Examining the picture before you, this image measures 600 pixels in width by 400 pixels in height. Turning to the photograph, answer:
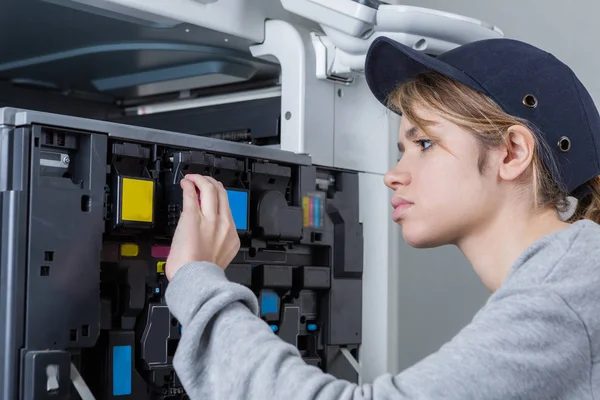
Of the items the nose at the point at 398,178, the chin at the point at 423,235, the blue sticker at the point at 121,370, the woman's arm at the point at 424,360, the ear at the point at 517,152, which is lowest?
the blue sticker at the point at 121,370

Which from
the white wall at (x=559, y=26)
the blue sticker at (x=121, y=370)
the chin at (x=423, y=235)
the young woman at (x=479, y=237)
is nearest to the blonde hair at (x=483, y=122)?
the young woman at (x=479, y=237)

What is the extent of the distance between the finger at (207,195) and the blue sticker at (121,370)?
22 centimetres

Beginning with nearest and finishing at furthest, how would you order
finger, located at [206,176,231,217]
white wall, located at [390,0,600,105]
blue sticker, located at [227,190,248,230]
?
finger, located at [206,176,231,217], blue sticker, located at [227,190,248,230], white wall, located at [390,0,600,105]

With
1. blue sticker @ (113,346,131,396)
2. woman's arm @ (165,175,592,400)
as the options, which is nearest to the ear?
woman's arm @ (165,175,592,400)

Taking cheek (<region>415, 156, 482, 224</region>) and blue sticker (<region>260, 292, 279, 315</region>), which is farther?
blue sticker (<region>260, 292, 279, 315</region>)

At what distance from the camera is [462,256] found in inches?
97.1

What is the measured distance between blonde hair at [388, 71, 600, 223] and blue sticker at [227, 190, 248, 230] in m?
0.30

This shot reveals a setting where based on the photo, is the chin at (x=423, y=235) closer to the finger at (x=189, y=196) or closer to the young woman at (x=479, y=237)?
the young woman at (x=479, y=237)

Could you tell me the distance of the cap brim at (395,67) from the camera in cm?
115

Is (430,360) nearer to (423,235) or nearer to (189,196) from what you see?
(423,235)

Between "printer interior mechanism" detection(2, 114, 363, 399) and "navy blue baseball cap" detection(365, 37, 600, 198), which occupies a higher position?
"navy blue baseball cap" detection(365, 37, 600, 198)

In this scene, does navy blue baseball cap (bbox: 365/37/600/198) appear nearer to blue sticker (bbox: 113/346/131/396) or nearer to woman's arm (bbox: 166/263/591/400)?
woman's arm (bbox: 166/263/591/400)

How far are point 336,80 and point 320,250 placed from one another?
0.31 m

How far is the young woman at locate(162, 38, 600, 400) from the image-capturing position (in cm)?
94
